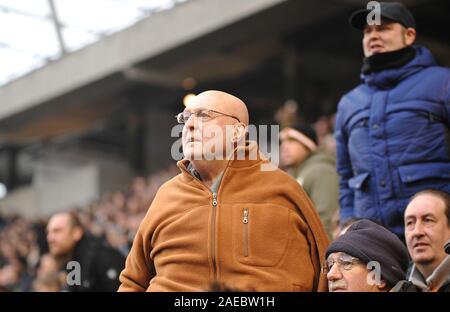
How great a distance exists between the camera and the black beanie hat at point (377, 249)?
4293mm

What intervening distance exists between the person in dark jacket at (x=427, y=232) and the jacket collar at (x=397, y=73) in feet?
3.26

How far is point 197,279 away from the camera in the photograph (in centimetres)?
445

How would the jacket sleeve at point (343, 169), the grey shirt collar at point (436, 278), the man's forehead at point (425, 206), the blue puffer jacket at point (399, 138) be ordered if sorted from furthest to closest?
the jacket sleeve at point (343, 169) → the blue puffer jacket at point (399, 138) → the man's forehead at point (425, 206) → the grey shirt collar at point (436, 278)

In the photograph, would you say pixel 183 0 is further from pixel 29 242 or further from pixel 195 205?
pixel 195 205

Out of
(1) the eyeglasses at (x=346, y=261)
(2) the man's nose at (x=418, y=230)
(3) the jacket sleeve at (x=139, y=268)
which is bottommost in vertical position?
(1) the eyeglasses at (x=346, y=261)

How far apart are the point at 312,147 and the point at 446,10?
10.5m

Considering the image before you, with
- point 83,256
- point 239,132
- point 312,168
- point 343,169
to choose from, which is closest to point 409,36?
point 343,169

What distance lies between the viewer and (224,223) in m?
4.49

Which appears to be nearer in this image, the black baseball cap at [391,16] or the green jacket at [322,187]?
the black baseball cap at [391,16]

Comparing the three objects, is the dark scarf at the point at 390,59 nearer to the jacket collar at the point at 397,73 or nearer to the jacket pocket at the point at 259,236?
the jacket collar at the point at 397,73

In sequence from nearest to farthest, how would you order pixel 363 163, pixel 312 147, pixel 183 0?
pixel 363 163 < pixel 312 147 < pixel 183 0

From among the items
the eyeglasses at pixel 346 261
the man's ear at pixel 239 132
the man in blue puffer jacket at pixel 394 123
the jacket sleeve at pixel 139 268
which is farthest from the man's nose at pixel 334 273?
the man in blue puffer jacket at pixel 394 123

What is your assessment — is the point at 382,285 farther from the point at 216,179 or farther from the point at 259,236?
the point at 216,179
